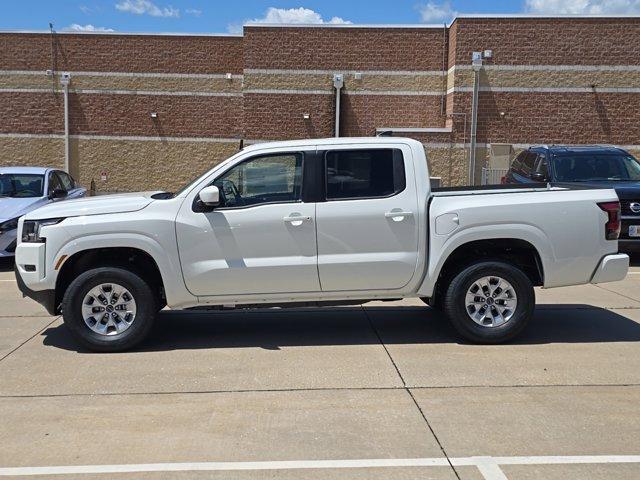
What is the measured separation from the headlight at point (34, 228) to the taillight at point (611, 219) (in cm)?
537

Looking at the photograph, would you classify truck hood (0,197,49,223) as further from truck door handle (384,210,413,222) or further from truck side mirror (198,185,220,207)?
truck door handle (384,210,413,222)

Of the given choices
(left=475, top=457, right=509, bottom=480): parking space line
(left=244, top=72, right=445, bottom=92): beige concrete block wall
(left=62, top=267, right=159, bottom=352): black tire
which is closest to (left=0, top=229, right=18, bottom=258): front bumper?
(left=62, top=267, right=159, bottom=352): black tire

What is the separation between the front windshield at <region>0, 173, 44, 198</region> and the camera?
1209cm

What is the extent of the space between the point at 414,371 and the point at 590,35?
20.0 meters

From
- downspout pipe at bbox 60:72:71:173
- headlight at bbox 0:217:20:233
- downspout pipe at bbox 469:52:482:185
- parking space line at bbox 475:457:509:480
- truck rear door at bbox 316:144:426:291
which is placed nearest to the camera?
parking space line at bbox 475:457:509:480

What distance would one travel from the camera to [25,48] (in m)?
25.3

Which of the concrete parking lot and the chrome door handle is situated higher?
the chrome door handle

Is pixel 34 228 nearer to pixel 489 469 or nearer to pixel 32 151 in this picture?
pixel 489 469

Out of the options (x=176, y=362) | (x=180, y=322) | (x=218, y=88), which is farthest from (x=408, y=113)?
(x=176, y=362)

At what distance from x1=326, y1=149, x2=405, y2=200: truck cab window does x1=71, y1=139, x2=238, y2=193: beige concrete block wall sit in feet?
64.1

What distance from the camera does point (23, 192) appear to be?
39.9 feet

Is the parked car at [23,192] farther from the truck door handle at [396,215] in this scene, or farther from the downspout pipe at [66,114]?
the downspout pipe at [66,114]

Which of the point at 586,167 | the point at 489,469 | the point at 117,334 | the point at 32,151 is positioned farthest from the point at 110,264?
the point at 32,151

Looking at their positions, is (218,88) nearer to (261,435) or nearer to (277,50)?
(277,50)
